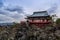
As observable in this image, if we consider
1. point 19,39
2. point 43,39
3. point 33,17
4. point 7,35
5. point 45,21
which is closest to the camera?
point 43,39

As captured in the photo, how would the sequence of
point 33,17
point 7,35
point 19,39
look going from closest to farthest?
point 19,39
point 7,35
point 33,17

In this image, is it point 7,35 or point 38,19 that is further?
point 38,19

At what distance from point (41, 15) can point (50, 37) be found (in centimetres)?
836

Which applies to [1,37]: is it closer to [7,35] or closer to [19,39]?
[7,35]

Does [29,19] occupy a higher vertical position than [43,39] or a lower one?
higher

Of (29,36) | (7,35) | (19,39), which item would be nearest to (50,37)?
(29,36)

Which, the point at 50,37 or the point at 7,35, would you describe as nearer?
the point at 50,37

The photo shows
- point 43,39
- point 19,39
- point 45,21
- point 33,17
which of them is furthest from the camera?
point 33,17

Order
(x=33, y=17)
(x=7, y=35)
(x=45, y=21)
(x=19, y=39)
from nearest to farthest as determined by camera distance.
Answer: (x=19, y=39), (x=7, y=35), (x=45, y=21), (x=33, y=17)

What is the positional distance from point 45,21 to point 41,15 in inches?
67.5

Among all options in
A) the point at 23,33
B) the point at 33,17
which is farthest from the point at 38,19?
the point at 23,33

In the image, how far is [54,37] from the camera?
36.2 ft

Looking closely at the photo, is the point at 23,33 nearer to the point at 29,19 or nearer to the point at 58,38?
the point at 58,38

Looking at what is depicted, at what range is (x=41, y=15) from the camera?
18.9 m
